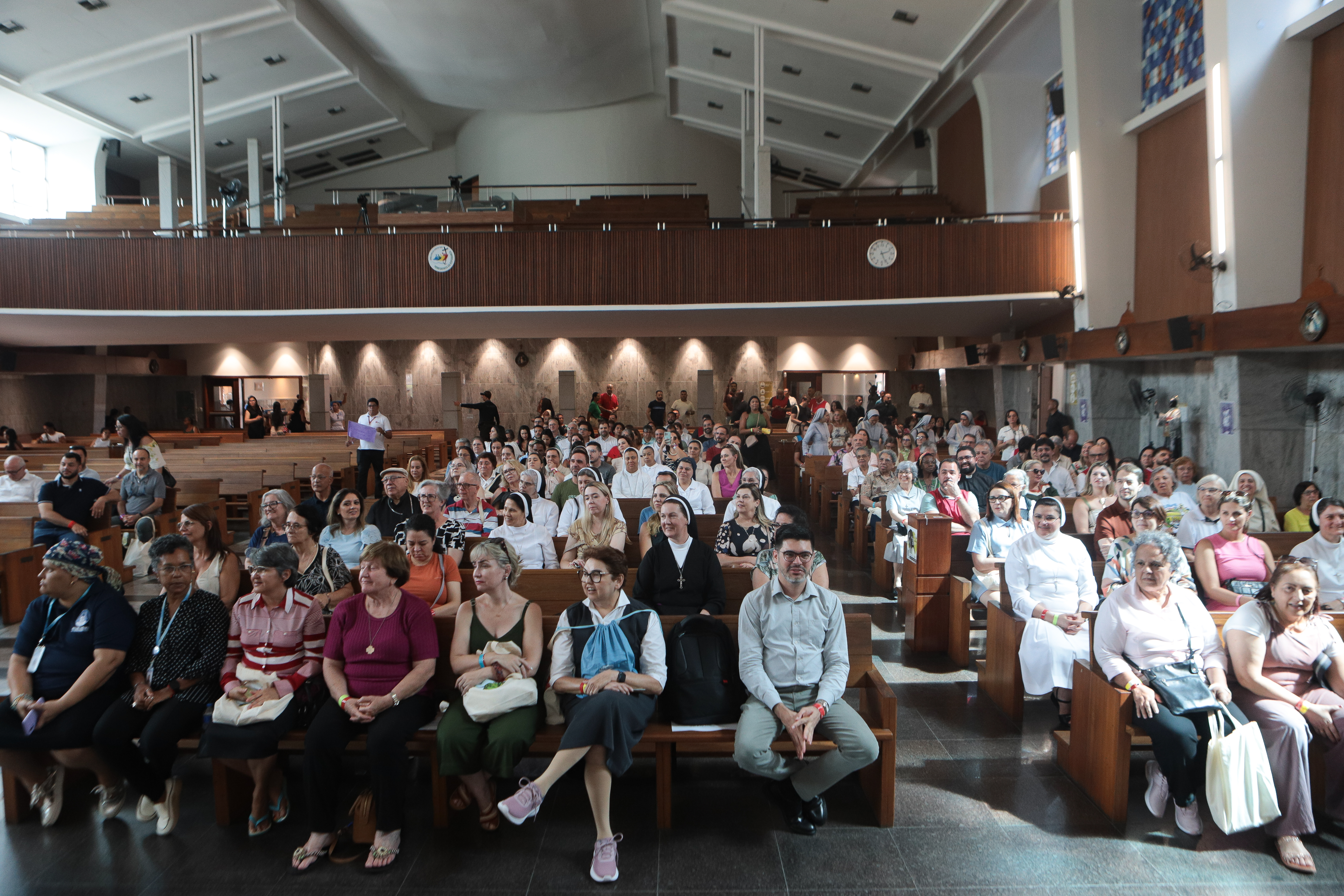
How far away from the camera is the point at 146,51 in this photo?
12.4 meters

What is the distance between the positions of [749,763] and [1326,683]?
2039mm

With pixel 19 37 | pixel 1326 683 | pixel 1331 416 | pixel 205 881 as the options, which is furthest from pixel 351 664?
pixel 19 37

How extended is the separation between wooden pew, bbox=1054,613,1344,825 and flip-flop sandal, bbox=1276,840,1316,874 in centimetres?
43

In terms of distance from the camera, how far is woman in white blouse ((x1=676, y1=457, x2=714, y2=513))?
5336 mm

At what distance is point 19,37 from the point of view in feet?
37.8

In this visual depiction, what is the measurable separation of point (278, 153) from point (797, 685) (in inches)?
564

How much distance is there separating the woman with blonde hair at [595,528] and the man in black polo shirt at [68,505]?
11.0 ft

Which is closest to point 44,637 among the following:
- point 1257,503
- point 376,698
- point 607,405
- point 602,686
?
point 376,698

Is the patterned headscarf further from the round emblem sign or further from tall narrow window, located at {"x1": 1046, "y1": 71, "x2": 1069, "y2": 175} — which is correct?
tall narrow window, located at {"x1": 1046, "y1": 71, "x2": 1069, "y2": 175}

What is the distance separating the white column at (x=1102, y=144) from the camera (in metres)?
9.36

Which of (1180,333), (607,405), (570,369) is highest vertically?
(570,369)

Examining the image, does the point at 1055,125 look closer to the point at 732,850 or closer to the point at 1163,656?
the point at 1163,656

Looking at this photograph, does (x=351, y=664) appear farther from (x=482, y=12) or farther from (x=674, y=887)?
(x=482, y=12)

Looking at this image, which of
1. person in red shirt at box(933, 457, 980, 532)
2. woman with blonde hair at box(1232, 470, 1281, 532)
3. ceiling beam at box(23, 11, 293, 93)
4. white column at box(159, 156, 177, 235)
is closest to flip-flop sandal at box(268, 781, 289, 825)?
person in red shirt at box(933, 457, 980, 532)
